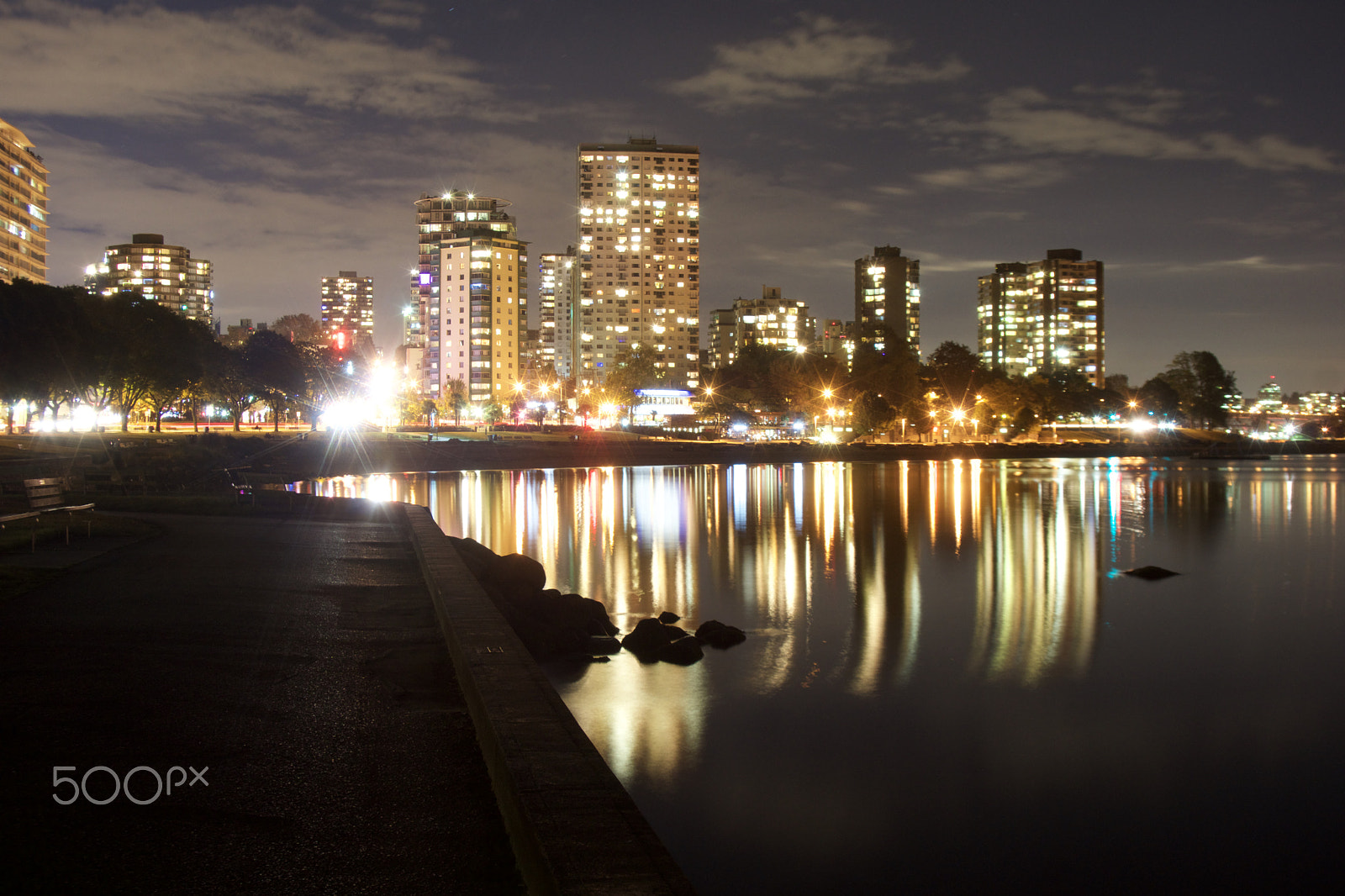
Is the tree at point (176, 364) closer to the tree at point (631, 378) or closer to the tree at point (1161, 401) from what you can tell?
the tree at point (631, 378)

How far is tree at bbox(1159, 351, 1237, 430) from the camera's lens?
16838cm

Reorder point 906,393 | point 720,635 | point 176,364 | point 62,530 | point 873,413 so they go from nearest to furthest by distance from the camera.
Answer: point 62,530, point 720,635, point 176,364, point 873,413, point 906,393

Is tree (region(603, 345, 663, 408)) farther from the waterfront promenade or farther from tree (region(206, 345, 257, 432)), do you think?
the waterfront promenade

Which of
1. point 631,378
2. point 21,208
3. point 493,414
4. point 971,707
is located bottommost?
point 971,707

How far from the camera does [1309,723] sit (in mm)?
13781

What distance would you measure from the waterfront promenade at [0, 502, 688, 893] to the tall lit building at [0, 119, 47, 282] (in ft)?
485

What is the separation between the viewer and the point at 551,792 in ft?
18.6

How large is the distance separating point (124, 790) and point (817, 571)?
71.8ft

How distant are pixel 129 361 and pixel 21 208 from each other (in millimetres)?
102547

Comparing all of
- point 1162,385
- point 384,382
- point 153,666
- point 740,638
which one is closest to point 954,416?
point 1162,385

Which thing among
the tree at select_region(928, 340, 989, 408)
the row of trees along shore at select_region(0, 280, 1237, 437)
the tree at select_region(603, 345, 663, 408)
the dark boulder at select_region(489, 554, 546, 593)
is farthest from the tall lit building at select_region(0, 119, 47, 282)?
the dark boulder at select_region(489, 554, 546, 593)

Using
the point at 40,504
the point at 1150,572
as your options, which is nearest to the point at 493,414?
the point at 1150,572

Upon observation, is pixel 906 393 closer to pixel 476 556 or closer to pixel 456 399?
pixel 456 399

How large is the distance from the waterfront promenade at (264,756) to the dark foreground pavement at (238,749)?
0.02m
